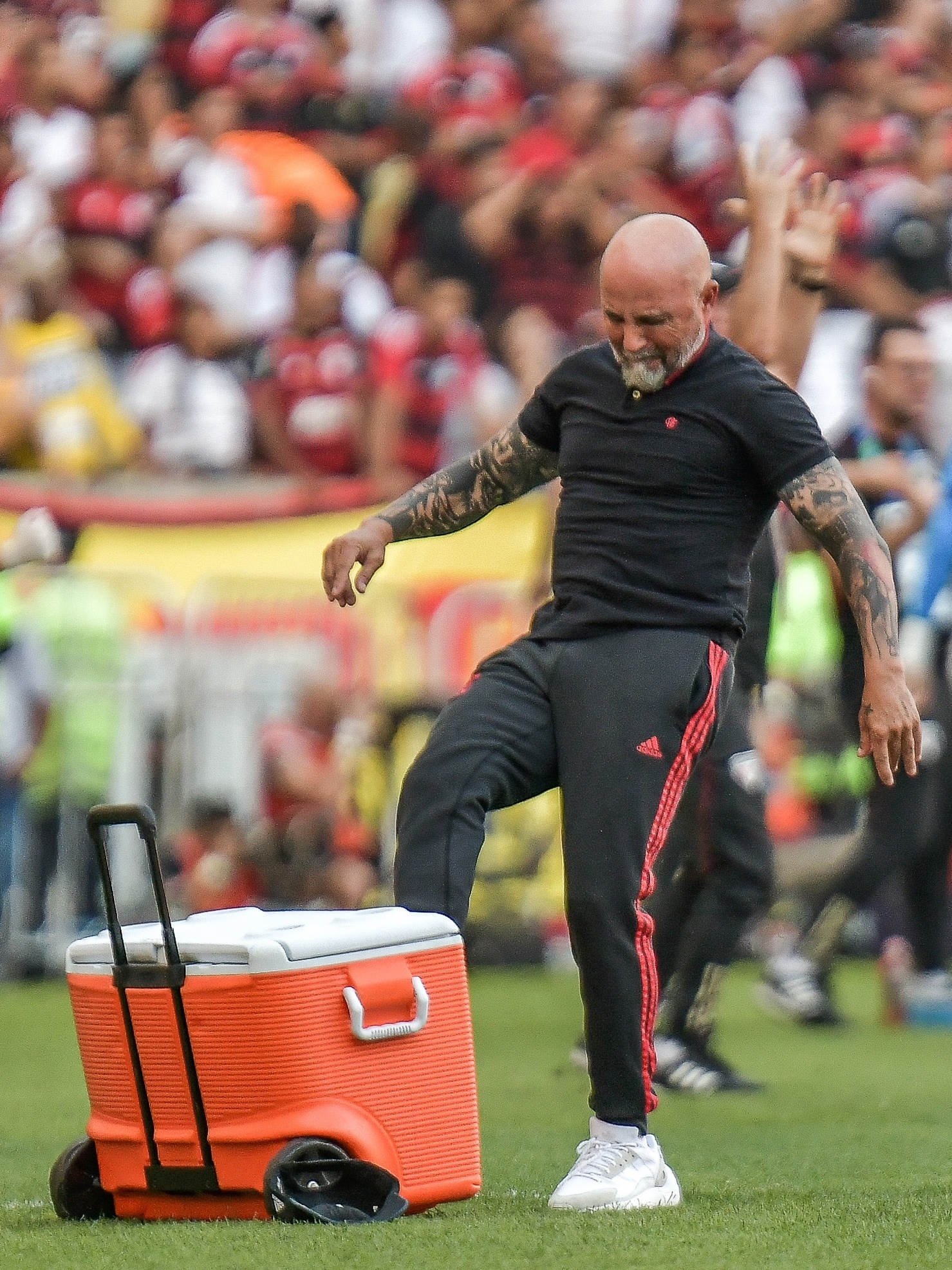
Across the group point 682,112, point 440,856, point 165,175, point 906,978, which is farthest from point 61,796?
point 682,112

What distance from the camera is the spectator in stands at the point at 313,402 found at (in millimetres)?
12711

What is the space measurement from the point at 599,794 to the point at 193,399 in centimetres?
937

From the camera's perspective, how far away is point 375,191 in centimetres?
1424

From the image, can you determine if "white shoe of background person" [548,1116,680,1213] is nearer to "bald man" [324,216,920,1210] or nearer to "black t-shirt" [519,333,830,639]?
"bald man" [324,216,920,1210]

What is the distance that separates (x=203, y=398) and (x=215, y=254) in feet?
4.31

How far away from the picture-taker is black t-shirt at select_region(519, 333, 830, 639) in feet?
12.3

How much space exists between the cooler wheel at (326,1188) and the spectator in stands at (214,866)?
20.3 ft

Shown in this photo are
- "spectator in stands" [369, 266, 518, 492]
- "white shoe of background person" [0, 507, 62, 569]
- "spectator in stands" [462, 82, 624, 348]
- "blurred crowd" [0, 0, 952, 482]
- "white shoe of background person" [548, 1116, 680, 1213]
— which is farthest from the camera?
"spectator in stands" [462, 82, 624, 348]

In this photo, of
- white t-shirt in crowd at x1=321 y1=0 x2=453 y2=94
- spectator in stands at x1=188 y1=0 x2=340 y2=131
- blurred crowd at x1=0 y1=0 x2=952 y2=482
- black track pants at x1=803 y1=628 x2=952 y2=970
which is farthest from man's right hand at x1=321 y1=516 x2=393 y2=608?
white t-shirt in crowd at x1=321 y1=0 x2=453 y2=94

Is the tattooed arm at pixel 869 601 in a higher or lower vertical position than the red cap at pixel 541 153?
lower

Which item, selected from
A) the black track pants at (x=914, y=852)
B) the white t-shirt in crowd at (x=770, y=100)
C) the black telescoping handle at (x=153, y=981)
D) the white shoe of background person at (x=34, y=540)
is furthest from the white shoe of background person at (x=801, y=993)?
the white t-shirt in crowd at (x=770, y=100)

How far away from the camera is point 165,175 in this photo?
1388cm

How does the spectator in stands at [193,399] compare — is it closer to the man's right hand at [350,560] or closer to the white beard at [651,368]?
the man's right hand at [350,560]

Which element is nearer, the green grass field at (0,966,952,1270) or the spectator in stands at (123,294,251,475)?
the green grass field at (0,966,952,1270)
